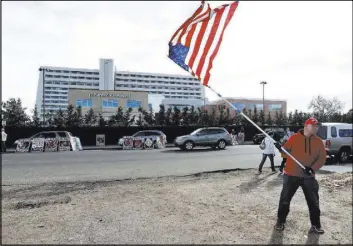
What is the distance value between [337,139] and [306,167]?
11.7 m

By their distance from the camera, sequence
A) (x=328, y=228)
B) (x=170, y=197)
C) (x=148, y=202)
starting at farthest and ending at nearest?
(x=170, y=197) < (x=148, y=202) < (x=328, y=228)

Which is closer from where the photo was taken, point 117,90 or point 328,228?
point 328,228

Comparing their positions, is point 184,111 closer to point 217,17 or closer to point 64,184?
point 64,184

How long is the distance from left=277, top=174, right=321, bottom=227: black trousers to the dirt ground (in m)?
0.27

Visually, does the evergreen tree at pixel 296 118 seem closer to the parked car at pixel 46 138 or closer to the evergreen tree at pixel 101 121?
the evergreen tree at pixel 101 121

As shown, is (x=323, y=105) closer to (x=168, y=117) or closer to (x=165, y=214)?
(x=168, y=117)

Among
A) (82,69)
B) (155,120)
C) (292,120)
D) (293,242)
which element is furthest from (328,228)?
(292,120)

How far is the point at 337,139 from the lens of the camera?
14.9 metres

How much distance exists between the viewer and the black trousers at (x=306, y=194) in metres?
4.89

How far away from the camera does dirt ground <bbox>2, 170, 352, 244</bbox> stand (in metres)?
4.76

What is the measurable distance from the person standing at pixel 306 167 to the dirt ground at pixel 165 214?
1.01 feet

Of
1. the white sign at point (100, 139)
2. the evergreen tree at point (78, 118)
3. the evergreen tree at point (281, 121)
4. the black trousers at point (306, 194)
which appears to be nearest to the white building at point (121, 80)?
the black trousers at point (306, 194)

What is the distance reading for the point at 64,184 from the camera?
8977mm

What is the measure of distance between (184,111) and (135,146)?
460 inches
